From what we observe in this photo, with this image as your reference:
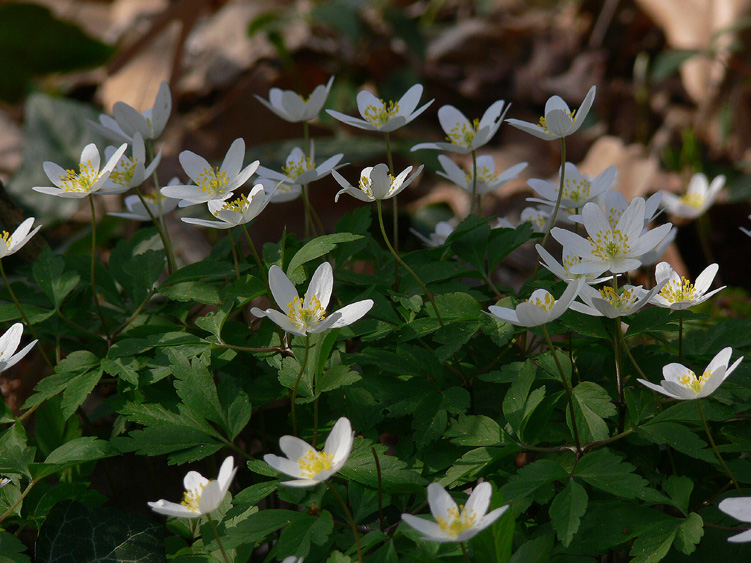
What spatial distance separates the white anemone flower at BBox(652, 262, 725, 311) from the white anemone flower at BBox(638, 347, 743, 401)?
147 mm

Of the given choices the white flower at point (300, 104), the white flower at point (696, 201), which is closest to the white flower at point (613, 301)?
the white flower at point (300, 104)

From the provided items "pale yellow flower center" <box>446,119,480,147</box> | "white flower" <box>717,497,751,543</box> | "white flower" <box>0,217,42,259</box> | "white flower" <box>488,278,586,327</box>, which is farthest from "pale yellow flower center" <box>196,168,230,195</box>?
"white flower" <box>717,497,751,543</box>

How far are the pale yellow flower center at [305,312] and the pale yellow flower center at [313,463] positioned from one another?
214 millimetres

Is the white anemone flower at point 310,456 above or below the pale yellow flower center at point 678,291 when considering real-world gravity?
above

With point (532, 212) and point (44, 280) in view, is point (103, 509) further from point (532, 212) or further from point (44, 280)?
point (532, 212)

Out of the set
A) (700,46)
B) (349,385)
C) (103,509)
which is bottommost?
(700,46)

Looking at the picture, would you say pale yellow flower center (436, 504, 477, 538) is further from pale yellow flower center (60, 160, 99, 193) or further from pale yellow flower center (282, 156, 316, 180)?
pale yellow flower center (60, 160, 99, 193)

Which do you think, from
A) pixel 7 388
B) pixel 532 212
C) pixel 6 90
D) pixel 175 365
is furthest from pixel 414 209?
pixel 6 90

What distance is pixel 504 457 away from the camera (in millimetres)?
1182

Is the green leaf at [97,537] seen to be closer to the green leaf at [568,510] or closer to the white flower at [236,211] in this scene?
the white flower at [236,211]

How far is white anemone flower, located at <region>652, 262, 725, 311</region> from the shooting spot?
1.29 metres

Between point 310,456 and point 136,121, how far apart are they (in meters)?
1.00

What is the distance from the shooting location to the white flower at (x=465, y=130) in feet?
5.02

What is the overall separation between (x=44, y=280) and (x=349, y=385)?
748mm
